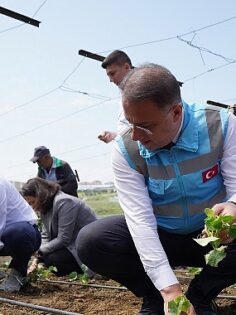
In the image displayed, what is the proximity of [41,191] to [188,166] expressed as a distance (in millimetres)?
1943

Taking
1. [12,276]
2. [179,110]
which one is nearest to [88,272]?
[12,276]

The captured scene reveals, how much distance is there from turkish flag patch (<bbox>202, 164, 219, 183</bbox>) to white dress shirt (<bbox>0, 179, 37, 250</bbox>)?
1566mm

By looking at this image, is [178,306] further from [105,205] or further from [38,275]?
[105,205]

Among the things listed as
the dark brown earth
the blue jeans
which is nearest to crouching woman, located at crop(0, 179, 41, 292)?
the blue jeans

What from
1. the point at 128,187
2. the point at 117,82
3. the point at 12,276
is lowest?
the point at 12,276

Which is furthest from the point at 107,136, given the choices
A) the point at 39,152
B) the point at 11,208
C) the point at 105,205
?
the point at 105,205

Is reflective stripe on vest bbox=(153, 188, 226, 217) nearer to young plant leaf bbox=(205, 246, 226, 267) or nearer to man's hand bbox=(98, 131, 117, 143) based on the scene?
young plant leaf bbox=(205, 246, 226, 267)

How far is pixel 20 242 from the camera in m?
3.11

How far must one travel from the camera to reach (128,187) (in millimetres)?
1958

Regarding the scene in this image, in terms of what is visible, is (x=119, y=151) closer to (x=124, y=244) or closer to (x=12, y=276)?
(x=124, y=244)

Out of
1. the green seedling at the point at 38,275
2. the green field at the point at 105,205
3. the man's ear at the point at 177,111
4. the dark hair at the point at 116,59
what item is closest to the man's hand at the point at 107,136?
the dark hair at the point at 116,59

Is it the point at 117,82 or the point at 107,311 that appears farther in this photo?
the point at 117,82

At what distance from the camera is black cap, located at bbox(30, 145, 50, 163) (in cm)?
490

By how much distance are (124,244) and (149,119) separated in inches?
25.7
